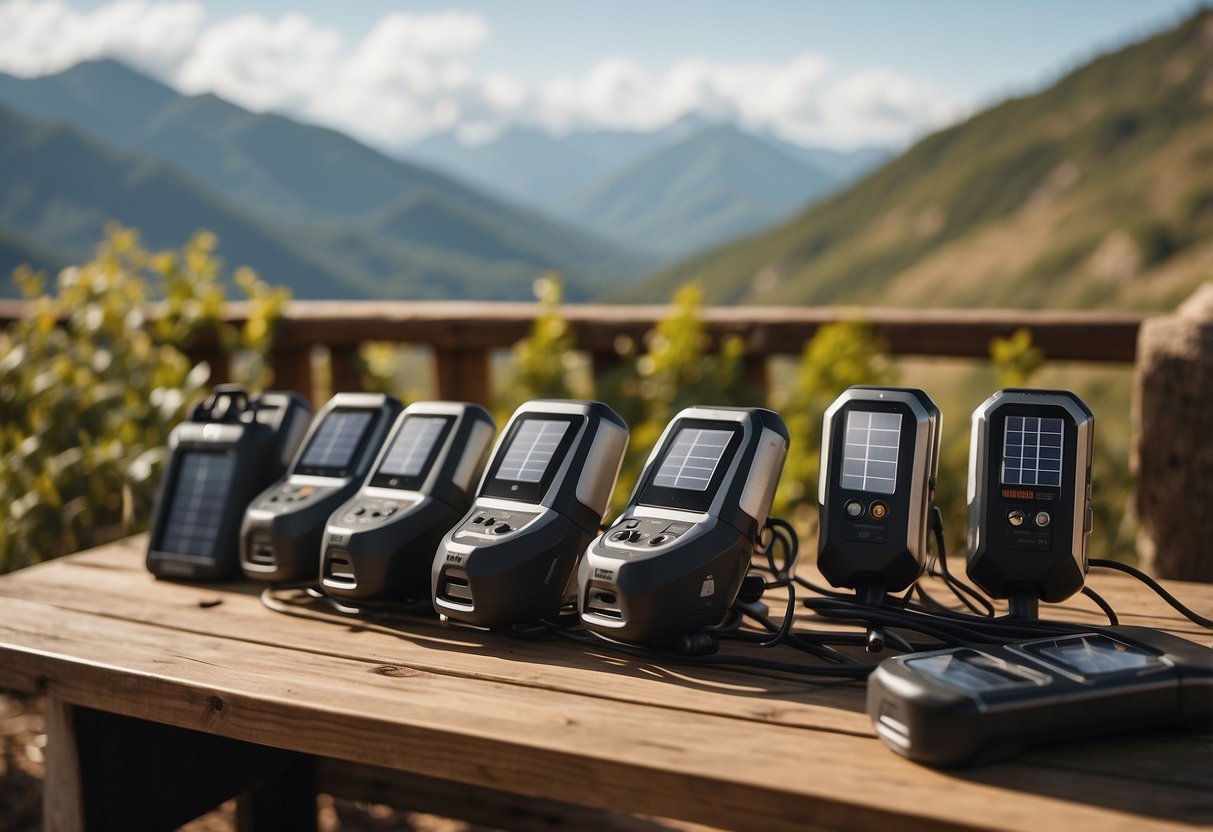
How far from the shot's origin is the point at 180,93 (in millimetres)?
154500

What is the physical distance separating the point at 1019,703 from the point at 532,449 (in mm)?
714

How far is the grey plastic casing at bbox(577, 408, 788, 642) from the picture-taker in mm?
1225

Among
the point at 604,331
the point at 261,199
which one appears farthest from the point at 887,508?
the point at 261,199

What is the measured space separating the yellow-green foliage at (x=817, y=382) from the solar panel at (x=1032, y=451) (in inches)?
57.4

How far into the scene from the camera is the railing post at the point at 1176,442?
2.20m

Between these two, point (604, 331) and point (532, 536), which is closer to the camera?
point (532, 536)

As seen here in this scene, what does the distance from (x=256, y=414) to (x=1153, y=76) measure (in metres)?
89.5

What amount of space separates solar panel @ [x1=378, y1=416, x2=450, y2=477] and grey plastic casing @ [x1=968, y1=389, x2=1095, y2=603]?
0.76m

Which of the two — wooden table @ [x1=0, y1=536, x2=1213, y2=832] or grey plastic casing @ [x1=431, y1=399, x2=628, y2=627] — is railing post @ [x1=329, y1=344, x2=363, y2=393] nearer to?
wooden table @ [x1=0, y1=536, x2=1213, y2=832]

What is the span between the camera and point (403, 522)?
1.48 m

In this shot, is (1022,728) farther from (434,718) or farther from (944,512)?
(944,512)

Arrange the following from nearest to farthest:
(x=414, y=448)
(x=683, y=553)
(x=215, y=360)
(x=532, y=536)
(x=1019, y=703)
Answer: (x=1019, y=703), (x=683, y=553), (x=532, y=536), (x=414, y=448), (x=215, y=360)

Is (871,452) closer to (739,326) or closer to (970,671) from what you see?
(970,671)

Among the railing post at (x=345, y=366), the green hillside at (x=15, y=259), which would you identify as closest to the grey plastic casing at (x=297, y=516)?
the railing post at (x=345, y=366)
